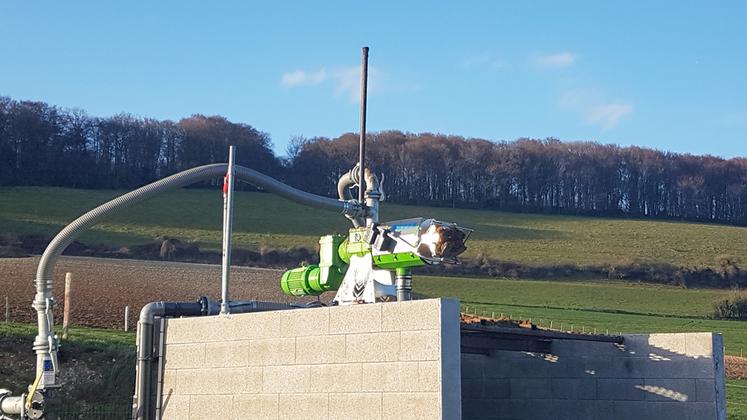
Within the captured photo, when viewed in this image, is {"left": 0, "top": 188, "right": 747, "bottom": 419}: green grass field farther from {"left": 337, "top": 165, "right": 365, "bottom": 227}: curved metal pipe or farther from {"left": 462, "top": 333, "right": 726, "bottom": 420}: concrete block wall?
{"left": 337, "top": 165, "right": 365, "bottom": 227}: curved metal pipe

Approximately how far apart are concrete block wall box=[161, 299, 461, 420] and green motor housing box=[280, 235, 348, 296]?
2088 mm

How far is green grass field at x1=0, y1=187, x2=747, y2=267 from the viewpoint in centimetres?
6419

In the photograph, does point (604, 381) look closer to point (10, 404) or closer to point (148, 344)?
point (148, 344)

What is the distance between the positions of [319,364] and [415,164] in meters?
81.9

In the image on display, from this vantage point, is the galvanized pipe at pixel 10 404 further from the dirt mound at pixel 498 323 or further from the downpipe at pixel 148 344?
the dirt mound at pixel 498 323

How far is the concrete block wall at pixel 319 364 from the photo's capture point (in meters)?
13.2

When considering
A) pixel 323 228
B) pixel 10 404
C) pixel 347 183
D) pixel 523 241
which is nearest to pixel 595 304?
pixel 523 241

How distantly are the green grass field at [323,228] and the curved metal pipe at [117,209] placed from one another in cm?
4170

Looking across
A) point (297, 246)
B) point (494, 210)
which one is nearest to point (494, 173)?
point (494, 210)

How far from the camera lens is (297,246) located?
205 ft

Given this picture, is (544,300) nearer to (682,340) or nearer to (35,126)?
(682,340)

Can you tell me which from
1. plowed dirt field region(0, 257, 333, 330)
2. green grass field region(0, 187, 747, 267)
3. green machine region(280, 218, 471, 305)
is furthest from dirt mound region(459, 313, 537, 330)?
green grass field region(0, 187, 747, 267)

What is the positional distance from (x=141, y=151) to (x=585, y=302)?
4852 centimetres

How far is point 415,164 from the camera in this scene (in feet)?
316
